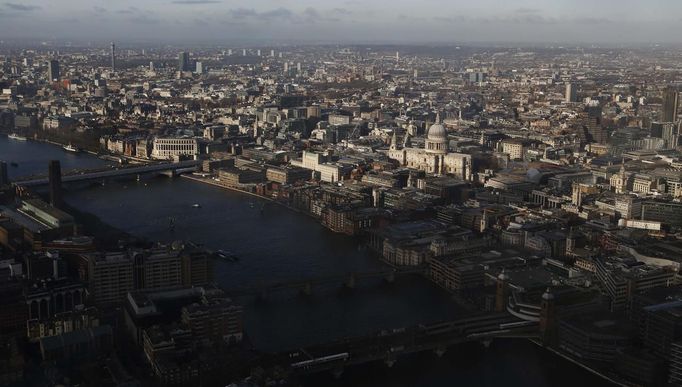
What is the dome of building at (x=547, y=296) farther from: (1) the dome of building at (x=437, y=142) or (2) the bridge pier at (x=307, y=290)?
(1) the dome of building at (x=437, y=142)

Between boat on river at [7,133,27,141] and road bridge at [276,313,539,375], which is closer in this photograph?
road bridge at [276,313,539,375]

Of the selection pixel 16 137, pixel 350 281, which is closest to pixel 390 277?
pixel 350 281

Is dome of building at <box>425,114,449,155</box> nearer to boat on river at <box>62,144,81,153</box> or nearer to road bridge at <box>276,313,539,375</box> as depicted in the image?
road bridge at <box>276,313,539,375</box>

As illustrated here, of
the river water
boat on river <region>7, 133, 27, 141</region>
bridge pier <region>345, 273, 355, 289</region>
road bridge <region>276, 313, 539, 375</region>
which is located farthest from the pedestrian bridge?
road bridge <region>276, 313, 539, 375</region>

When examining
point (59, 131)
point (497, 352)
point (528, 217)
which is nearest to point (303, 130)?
point (59, 131)

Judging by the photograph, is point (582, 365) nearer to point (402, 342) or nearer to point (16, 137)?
point (402, 342)

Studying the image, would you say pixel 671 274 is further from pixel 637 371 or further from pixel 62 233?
pixel 62 233

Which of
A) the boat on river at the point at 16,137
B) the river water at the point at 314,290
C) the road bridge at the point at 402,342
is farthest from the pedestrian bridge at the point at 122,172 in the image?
the road bridge at the point at 402,342

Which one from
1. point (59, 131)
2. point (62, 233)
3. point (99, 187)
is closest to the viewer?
point (62, 233)
